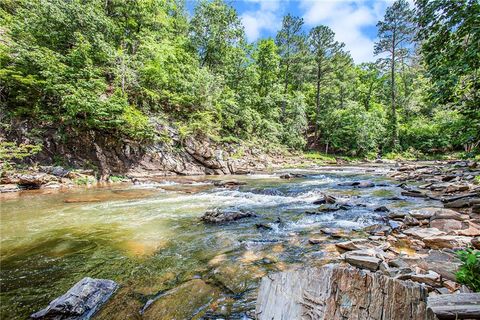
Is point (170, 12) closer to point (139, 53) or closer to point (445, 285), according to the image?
point (139, 53)

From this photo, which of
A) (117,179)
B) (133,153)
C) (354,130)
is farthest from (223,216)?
(354,130)

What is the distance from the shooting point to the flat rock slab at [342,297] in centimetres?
134

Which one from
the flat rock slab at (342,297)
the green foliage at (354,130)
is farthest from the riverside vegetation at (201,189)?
the green foliage at (354,130)

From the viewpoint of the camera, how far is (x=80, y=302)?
2.54 m

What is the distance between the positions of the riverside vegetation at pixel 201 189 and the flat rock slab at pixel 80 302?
18 mm

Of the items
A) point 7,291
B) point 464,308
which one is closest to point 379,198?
point 464,308

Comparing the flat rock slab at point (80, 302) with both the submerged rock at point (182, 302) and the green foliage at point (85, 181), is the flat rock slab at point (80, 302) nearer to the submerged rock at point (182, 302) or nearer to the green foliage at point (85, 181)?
the submerged rock at point (182, 302)

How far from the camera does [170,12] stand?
30.1 m

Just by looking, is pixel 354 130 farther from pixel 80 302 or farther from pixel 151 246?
pixel 80 302

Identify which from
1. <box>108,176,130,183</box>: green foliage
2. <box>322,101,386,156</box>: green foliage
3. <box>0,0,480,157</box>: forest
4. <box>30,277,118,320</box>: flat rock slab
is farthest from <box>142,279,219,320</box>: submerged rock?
<box>322,101,386,156</box>: green foliage

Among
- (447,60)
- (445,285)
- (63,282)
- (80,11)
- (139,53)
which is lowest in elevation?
(63,282)

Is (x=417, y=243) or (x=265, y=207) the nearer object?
(x=417, y=243)

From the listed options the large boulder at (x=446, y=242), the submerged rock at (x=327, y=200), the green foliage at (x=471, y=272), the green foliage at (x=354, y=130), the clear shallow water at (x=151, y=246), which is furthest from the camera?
the green foliage at (x=354, y=130)

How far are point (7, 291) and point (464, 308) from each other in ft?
15.3
